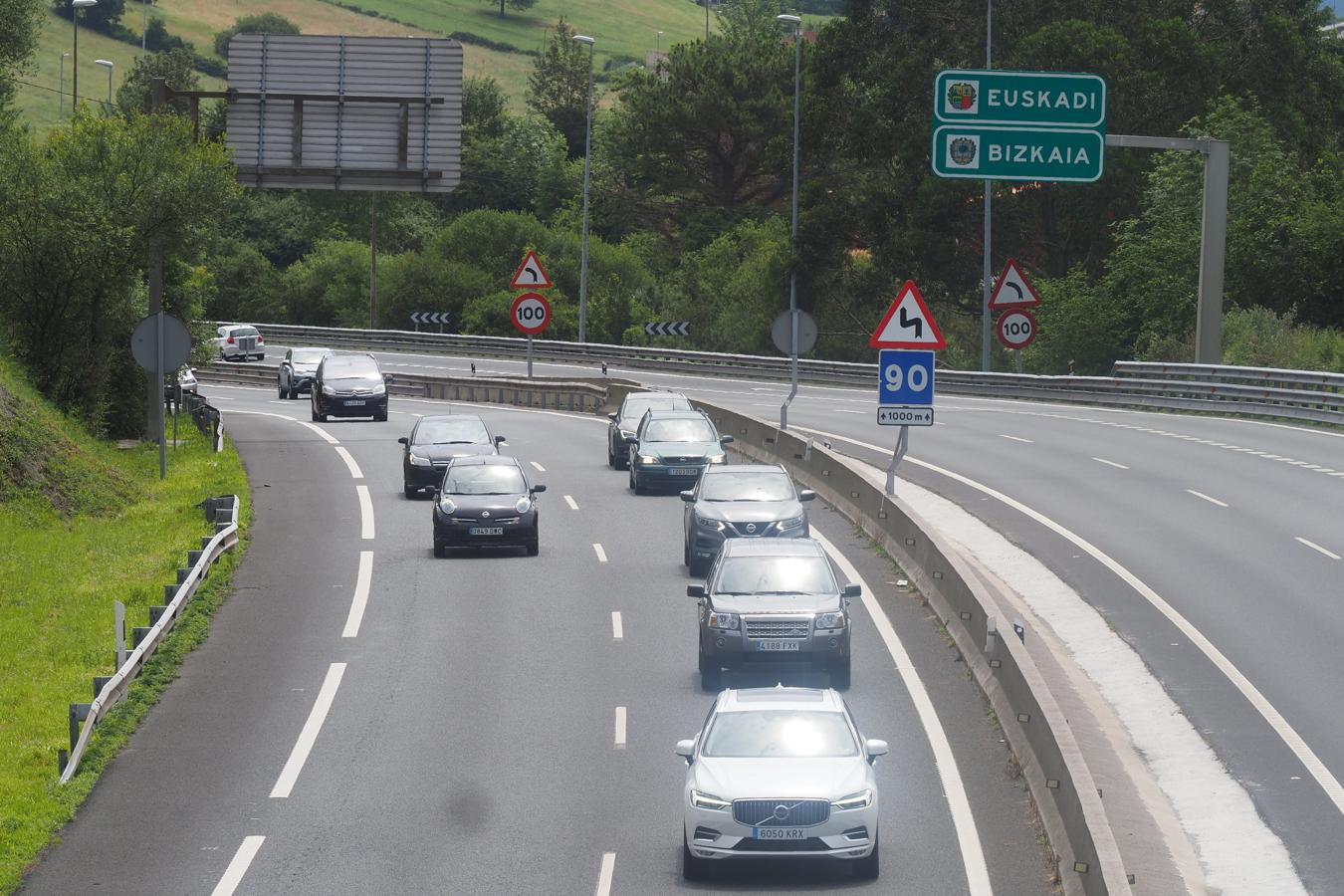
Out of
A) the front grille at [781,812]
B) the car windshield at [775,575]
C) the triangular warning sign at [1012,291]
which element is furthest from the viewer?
the triangular warning sign at [1012,291]

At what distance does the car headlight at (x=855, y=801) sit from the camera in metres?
14.0

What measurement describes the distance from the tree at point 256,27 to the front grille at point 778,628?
170 metres

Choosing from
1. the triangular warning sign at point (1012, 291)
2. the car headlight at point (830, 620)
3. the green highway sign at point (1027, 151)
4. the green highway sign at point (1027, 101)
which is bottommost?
the car headlight at point (830, 620)

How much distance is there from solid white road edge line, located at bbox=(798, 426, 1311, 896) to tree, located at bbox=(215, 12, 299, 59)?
545 feet

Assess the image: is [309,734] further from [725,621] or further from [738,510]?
[738,510]

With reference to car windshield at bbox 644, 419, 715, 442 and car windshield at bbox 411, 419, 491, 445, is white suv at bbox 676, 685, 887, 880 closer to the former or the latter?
car windshield at bbox 644, 419, 715, 442

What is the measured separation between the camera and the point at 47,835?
15633 millimetres

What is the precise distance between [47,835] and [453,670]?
6.65 metres

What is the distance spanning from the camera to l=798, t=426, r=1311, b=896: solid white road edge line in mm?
14680

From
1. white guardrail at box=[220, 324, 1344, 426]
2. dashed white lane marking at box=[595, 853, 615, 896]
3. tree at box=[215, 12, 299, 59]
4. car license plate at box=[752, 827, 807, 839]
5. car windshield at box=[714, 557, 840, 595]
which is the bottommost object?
dashed white lane marking at box=[595, 853, 615, 896]

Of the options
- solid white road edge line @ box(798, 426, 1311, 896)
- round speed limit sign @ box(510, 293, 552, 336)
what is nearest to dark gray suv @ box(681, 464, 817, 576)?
solid white road edge line @ box(798, 426, 1311, 896)

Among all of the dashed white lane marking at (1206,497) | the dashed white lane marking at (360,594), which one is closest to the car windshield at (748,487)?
the dashed white lane marking at (360,594)

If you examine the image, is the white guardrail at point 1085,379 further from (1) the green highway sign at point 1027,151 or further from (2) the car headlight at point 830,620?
(2) the car headlight at point 830,620

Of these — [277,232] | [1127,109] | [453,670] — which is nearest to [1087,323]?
[1127,109]
